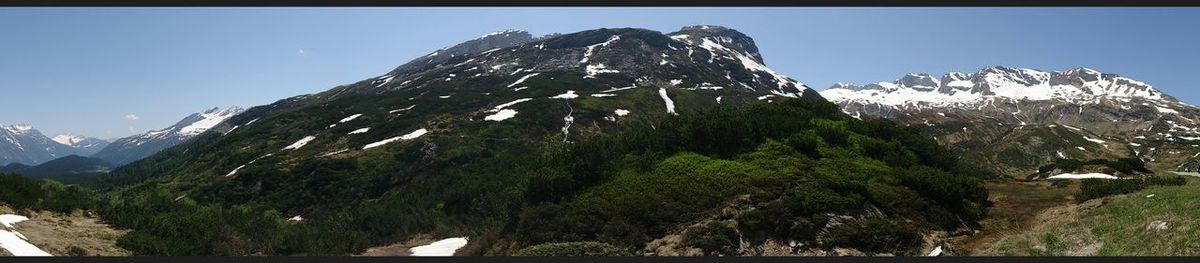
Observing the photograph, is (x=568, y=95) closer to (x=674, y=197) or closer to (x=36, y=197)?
(x=674, y=197)

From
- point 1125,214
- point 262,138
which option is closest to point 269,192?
point 262,138

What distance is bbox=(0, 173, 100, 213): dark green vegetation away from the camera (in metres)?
26.5

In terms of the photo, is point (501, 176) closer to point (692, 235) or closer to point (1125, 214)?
point (692, 235)

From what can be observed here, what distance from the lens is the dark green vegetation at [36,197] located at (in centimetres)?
2652

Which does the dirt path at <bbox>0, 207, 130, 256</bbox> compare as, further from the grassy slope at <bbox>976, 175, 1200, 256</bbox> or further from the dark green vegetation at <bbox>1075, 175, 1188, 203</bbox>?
the dark green vegetation at <bbox>1075, 175, 1188, 203</bbox>

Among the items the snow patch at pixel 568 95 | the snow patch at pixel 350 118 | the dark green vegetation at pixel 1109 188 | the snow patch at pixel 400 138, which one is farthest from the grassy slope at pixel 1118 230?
the snow patch at pixel 350 118

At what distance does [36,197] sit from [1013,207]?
52.9m

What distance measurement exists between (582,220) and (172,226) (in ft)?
80.5

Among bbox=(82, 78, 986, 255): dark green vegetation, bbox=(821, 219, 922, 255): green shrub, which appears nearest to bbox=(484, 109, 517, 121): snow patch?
bbox=(82, 78, 986, 255): dark green vegetation

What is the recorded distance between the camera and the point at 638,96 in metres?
138

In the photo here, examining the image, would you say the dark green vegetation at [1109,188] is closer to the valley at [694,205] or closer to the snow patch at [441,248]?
the valley at [694,205]

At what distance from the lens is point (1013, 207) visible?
33625 millimetres

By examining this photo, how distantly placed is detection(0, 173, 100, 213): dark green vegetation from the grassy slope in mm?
43837

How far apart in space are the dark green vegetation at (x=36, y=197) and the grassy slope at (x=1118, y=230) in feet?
144
